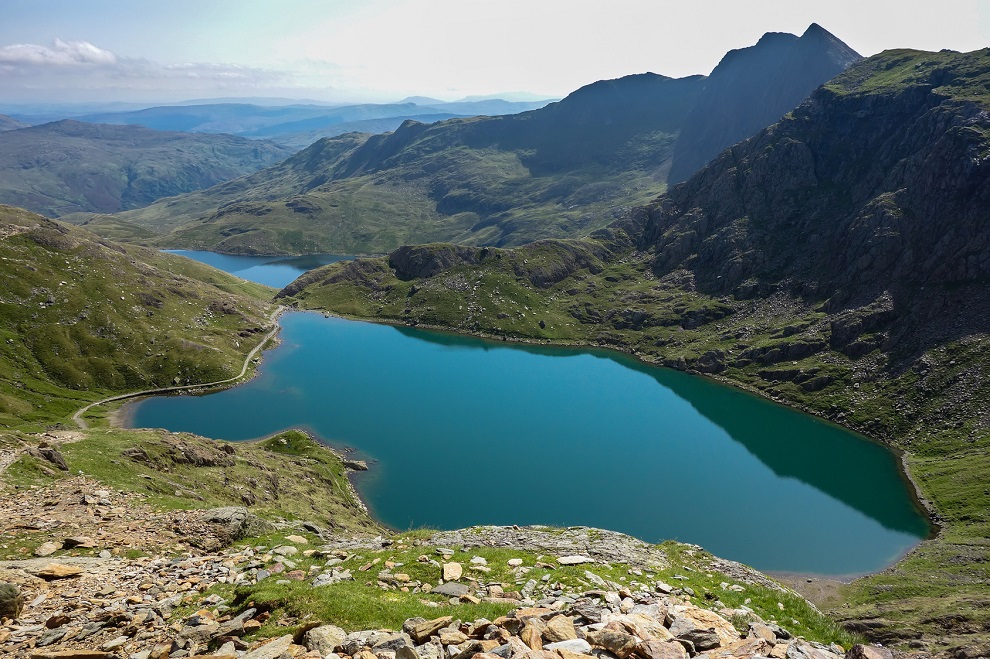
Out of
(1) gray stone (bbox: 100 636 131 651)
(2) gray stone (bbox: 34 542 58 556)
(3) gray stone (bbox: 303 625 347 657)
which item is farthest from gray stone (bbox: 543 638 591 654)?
(2) gray stone (bbox: 34 542 58 556)

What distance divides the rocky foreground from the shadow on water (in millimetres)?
100369

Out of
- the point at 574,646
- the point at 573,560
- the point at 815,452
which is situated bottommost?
the point at 815,452

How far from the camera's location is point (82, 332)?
517ft

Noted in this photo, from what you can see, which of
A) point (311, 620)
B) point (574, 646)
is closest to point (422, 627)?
point (311, 620)

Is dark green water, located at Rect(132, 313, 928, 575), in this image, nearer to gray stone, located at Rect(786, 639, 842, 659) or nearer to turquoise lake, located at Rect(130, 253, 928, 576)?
turquoise lake, located at Rect(130, 253, 928, 576)

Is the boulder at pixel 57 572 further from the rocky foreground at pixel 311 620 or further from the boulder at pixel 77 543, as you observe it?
the boulder at pixel 77 543

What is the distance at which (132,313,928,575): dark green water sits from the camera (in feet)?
322

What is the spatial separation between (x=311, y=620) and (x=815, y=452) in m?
145

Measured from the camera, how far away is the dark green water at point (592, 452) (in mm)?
98000

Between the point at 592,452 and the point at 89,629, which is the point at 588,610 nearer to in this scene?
the point at 89,629

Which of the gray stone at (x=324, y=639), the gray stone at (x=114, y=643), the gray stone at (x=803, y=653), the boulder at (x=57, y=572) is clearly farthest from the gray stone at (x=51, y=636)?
the gray stone at (x=803, y=653)

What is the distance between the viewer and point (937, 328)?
522 ft

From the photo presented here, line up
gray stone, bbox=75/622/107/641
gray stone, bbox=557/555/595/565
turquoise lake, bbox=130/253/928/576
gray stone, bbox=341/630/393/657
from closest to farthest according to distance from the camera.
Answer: gray stone, bbox=341/630/393/657 → gray stone, bbox=75/622/107/641 → gray stone, bbox=557/555/595/565 → turquoise lake, bbox=130/253/928/576

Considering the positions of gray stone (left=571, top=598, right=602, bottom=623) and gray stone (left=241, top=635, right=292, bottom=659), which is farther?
gray stone (left=571, top=598, right=602, bottom=623)
